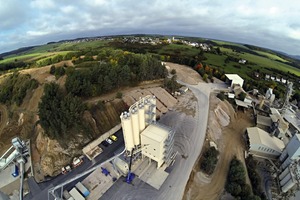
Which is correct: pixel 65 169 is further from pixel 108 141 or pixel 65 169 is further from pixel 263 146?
pixel 263 146

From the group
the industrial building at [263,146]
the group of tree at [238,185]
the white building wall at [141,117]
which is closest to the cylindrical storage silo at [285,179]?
the industrial building at [263,146]

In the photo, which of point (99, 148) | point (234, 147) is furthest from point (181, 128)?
point (99, 148)

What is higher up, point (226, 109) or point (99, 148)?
point (99, 148)

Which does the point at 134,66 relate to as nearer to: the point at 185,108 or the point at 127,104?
the point at 127,104

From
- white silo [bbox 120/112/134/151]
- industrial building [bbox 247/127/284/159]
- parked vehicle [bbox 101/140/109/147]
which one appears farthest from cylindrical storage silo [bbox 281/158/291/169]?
parked vehicle [bbox 101/140/109/147]

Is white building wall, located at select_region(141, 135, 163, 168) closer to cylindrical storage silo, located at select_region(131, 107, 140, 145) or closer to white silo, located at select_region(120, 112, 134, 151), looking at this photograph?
cylindrical storage silo, located at select_region(131, 107, 140, 145)

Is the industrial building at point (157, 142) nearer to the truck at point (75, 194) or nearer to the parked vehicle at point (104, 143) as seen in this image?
the parked vehicle at point (104, 143)
